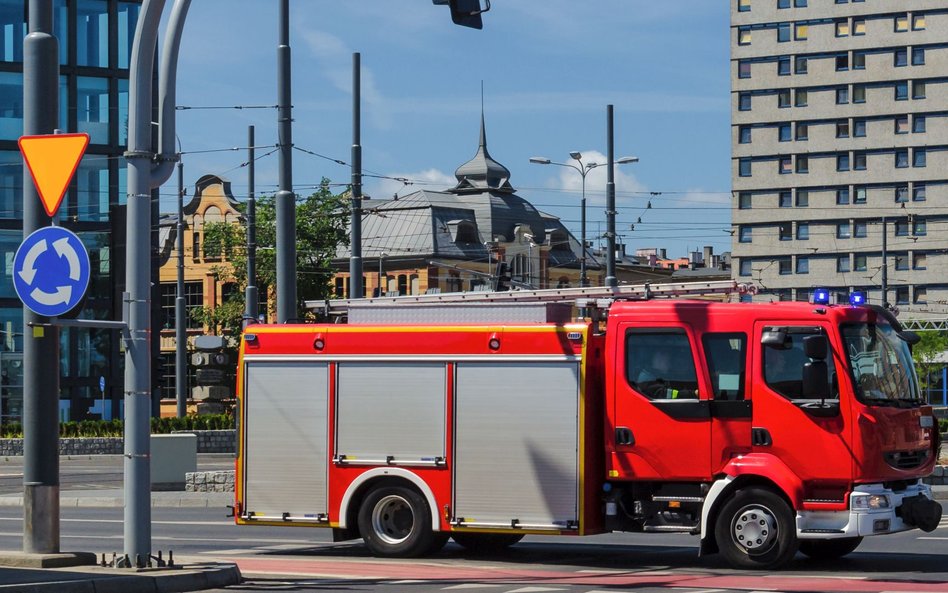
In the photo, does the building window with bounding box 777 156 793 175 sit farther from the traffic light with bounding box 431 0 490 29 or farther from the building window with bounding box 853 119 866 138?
the traffic light with bounding box 431 0 490 29

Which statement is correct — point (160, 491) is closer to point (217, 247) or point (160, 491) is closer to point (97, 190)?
point (97, 190)

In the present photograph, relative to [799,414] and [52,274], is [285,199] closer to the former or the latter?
[799,414]

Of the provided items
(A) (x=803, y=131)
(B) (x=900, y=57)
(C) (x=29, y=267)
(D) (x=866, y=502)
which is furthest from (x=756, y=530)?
(A) (x=803, y=131)

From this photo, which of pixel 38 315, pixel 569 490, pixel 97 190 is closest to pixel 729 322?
pixel 569 490

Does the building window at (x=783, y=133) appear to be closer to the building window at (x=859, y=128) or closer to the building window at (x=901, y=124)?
the building window at (x=859, y=128)

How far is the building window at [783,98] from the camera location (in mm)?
111438

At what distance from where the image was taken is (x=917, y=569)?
14953mm

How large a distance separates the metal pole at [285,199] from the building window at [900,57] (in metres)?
89.3

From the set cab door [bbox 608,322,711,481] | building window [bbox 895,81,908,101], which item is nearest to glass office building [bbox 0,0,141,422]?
cab door [bbox 608,322,711,481]

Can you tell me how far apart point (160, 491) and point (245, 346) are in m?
13.3

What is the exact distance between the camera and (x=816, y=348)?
48.3ft

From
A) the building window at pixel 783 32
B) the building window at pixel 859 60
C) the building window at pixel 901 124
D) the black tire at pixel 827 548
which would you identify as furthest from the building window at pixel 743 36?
the black tire at pixel 827 548

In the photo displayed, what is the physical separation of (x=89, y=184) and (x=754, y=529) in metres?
45.1

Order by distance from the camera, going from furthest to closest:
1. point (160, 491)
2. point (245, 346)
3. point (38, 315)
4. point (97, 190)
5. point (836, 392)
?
point (97, 190), point (160, 491), point (245, 346), point (836, 392), point (38, 315)
